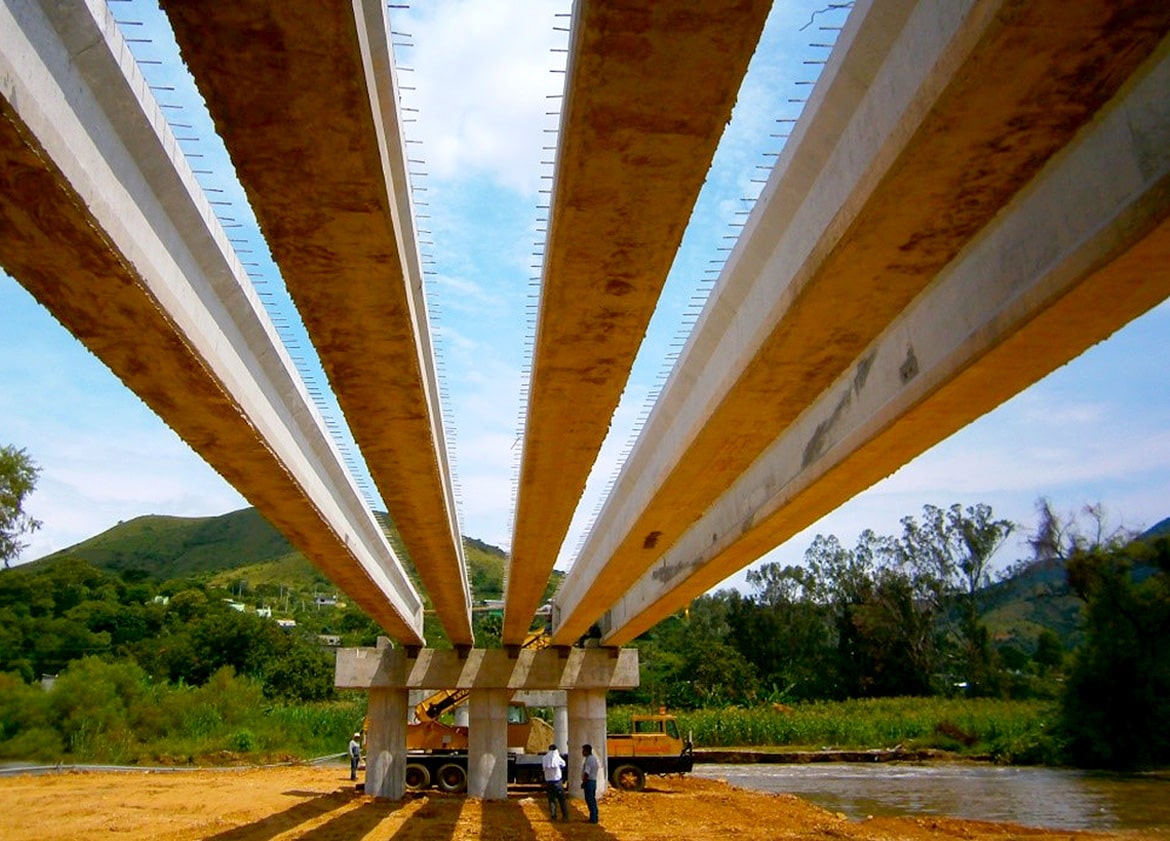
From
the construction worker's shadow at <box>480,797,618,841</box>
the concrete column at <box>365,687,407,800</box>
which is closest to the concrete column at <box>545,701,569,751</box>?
the concrete column at <box>365,687,407,800</box>

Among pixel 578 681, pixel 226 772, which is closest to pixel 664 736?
pixel 578 681

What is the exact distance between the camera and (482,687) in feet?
82.2

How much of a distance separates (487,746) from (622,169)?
22692 millimetres

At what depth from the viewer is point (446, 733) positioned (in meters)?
28.3

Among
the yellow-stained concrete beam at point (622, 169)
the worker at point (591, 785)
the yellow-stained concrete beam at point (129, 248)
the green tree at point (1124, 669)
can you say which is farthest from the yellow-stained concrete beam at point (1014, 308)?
the green tree at point (1124, 669)

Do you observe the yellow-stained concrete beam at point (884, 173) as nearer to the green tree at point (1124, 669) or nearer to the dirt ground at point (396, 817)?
the dirt ground at point (396, 817)

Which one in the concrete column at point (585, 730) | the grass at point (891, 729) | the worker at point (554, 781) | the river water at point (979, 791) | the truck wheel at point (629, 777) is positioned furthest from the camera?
the grass at point (891, 729)

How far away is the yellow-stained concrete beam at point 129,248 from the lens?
4.45 metres

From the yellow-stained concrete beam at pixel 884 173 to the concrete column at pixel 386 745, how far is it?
18.8 metres

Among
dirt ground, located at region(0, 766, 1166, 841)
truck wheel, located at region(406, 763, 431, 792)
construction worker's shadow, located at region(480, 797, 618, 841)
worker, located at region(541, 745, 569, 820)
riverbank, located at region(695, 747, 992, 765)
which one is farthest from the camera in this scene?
riverbank, located at region(695, 747, 992, 765)

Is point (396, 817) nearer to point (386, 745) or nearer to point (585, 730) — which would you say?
point (386, 745)

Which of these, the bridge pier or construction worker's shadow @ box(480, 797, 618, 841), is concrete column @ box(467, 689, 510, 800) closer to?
the bridge pier

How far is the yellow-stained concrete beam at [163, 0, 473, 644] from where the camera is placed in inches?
150

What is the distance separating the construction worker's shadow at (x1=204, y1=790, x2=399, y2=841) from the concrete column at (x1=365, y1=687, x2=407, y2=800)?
768 millimetres
